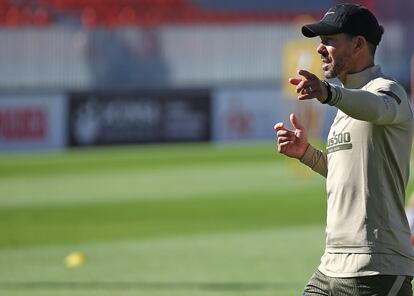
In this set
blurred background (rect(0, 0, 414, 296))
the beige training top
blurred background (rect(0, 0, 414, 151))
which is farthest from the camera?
blurred background (rect(0, 0, 414, 151))

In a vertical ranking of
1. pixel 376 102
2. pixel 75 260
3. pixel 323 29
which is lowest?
pixel 75 260

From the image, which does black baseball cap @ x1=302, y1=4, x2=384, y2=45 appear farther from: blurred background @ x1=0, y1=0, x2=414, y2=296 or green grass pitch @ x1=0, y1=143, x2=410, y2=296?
blurred background @ x1=0, y1=0, x2=414, y2=296

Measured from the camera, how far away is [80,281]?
10.8 metres

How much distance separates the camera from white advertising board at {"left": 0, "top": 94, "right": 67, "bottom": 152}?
104 feet

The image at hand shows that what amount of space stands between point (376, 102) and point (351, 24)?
1.62ft

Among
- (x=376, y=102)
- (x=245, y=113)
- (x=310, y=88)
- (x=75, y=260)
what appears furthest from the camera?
(x=245, y=113)

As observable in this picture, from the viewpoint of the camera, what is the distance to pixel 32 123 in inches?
A: 1244

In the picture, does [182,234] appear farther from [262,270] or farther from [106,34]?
[106,34]

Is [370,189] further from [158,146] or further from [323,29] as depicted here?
[158,146]

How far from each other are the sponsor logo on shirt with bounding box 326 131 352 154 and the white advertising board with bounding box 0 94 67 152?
87.0 feet

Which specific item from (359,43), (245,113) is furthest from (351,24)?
(245,113)

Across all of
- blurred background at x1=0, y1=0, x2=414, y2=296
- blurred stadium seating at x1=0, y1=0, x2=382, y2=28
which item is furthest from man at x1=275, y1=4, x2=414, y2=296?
blurred stadium seating at x1=0, y1=0, x2=382, y2=28

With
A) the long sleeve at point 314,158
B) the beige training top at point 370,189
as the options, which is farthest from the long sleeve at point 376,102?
the long sleeve at point 314,158

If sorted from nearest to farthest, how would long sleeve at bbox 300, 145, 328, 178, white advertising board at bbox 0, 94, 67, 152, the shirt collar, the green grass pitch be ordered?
the shirt collar, long sleeve at bbox 300, 145, 328, 178, the green grass pitch, white advertising board at bbox 0, 94, 67, 152
